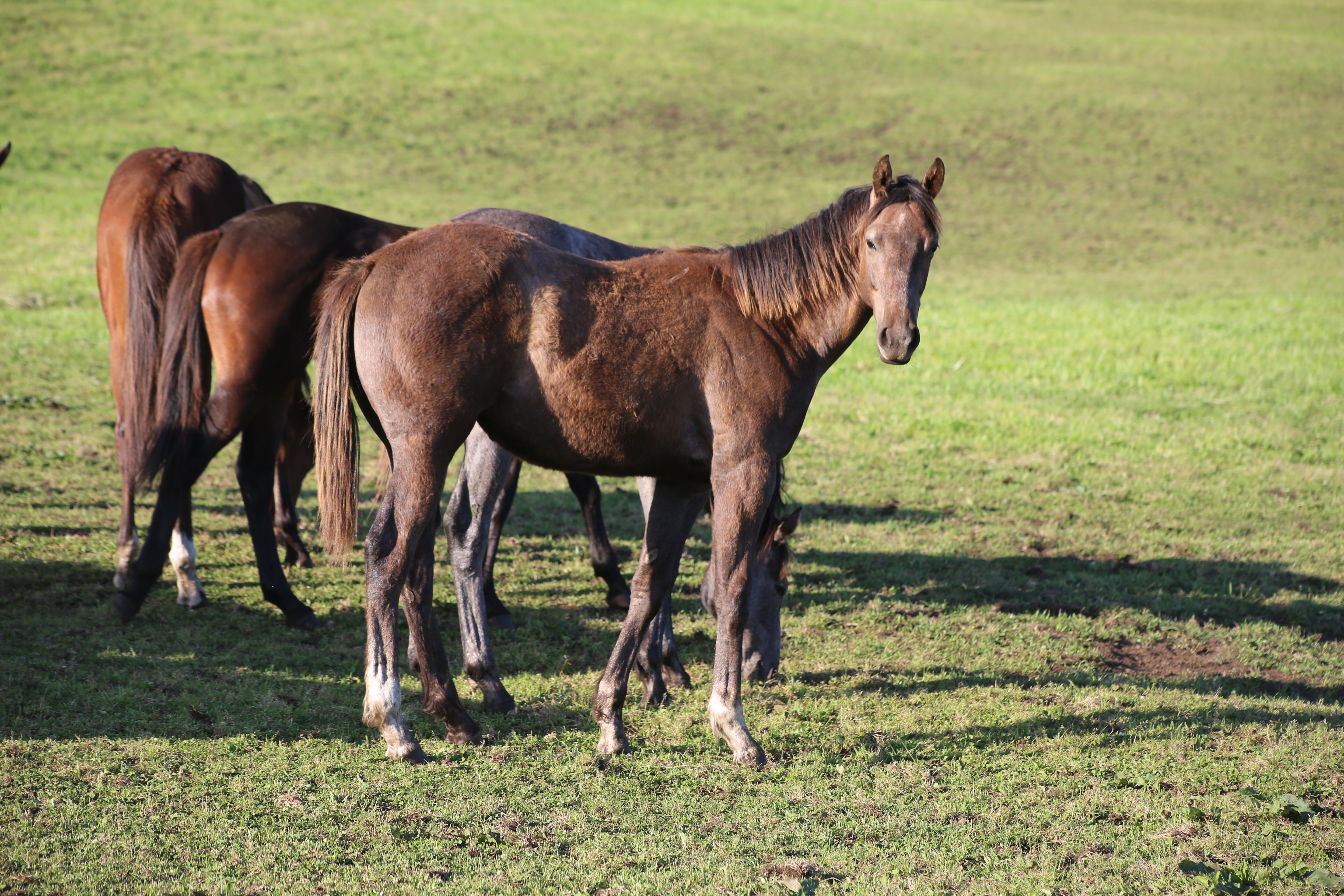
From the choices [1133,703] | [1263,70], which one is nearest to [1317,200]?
[1263,70]

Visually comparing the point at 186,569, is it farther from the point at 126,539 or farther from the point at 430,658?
the point at 430,658

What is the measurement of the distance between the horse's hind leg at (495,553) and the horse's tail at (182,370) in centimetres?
169

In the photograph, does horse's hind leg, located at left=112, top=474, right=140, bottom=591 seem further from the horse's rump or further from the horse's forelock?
the horse's forelock

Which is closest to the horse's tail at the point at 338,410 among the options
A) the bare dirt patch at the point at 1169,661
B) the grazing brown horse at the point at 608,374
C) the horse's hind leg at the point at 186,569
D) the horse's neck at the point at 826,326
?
the grazing brown horse at the point at 608,374

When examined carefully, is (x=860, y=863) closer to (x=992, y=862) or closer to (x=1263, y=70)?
(x=992, y=862)

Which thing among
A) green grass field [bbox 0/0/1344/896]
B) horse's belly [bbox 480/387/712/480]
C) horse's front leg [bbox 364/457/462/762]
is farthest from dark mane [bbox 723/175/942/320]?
green grass field [bbox 0/0/1344/896]

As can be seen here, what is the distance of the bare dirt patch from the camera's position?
6.02 meters

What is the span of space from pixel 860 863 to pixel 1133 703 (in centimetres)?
236

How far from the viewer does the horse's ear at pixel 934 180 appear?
4.47m

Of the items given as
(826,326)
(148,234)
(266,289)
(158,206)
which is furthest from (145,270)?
(826,326)

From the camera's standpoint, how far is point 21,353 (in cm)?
1248

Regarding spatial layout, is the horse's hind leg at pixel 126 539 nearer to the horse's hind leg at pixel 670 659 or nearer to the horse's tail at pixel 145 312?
the horse's tail at pixel 145 312

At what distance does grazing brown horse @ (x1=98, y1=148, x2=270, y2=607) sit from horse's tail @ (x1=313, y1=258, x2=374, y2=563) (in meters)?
1.69

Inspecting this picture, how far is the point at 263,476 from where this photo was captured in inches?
242
